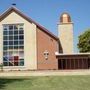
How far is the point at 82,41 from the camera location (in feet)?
271

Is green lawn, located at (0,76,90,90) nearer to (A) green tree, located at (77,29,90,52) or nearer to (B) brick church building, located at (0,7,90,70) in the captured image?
(B) brick church building, located at (0,7,90,70)

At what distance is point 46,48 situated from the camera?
56188mm

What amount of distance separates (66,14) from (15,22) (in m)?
15.4

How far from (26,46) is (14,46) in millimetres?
1862

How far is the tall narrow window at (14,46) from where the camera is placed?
5594 cm

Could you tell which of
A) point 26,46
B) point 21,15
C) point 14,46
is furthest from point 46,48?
point 21,15

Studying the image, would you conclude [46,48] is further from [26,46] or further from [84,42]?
[84,42]

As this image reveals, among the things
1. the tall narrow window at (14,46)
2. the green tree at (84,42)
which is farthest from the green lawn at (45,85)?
the green tree at (84,42)

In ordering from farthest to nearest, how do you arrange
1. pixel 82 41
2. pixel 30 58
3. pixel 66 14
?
1. pixel 82 41
2. pixel 66 14
3. pixel 30 58

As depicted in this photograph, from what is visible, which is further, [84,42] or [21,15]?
[84,42]

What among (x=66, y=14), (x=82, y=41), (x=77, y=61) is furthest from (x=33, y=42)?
(x=82, y=41)

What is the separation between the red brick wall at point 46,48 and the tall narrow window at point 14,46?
265 cm

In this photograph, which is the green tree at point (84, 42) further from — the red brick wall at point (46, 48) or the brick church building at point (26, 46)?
the red brick wall at point (46, 48)

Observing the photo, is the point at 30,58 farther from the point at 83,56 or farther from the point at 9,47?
the point at 83,56
